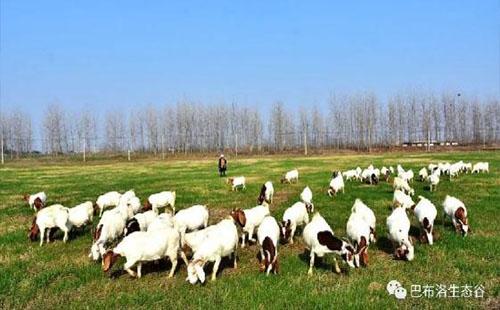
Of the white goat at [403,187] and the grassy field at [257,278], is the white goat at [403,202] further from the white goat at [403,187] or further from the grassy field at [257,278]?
the white goat at [403,187]

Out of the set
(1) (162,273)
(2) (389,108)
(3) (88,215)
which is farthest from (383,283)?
(2) (389,108)

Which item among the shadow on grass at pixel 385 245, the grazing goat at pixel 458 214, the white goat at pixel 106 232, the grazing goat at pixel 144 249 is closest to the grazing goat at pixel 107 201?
the white goat at pixel 106 232

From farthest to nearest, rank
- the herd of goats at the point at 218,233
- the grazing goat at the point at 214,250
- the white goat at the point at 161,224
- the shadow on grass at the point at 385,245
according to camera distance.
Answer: the shadow on grass at the point at 385,245 → the white goat at the point at 161,224 → the herd of goats at the point at 218,233 → the grazing goat at the point at 214,250

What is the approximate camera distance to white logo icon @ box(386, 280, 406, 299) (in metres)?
9.67

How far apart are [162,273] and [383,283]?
16.8ft

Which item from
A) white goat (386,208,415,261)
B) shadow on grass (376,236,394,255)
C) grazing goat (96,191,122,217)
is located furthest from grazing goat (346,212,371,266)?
grazing goat (96,191,122,217)

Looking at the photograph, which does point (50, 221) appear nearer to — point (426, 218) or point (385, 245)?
point (385, 245)

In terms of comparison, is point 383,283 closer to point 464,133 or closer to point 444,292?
point 444,292

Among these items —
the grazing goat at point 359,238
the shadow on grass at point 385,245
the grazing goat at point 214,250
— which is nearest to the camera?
the grazing goat at point 214,250

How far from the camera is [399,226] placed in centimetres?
1309

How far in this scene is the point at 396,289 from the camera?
9.96m

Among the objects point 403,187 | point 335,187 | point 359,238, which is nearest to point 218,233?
→ point 359,238

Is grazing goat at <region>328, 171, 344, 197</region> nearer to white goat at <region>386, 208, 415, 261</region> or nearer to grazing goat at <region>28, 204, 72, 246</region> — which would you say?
white goat at <region>386, 208, 415, 261</region>

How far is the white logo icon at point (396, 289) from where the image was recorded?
9.67 m
